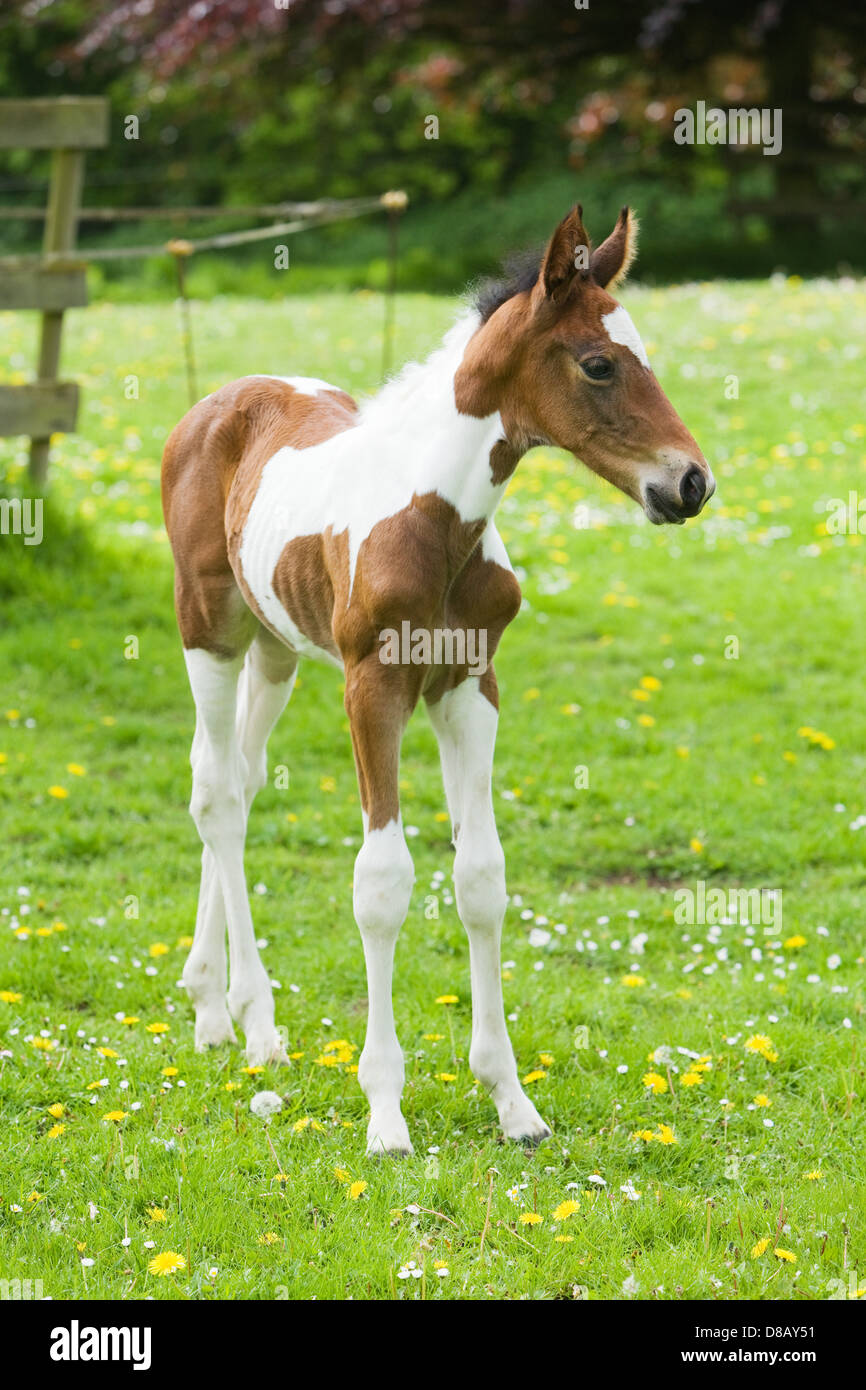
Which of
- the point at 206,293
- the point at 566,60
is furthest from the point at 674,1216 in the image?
the point at 566,60

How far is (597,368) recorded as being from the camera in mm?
3631

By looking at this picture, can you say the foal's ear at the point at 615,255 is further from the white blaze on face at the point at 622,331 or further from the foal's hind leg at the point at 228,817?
the foal's hind leg at the point at 228,817

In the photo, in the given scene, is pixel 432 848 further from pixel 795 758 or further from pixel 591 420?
pixel 591 420

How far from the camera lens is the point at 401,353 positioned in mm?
13945

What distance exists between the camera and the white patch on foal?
12.9 ft

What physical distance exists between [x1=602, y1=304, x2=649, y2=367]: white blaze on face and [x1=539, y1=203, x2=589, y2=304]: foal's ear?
5.1 inches

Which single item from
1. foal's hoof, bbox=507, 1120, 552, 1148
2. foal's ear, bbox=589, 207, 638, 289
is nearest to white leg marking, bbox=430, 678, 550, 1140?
foal's hoof, bbox=507, 1120, 552, 1148

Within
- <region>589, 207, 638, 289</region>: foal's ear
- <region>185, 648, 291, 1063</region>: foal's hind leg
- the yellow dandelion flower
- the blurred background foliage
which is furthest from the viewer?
the blurred background foliage

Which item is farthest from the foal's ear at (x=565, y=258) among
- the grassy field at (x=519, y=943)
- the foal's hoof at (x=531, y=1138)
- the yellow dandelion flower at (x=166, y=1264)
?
the yellow dandelion flower at (x=166, y=1264)

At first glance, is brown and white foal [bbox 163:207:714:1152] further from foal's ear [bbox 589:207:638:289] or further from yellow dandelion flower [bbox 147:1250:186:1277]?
yellow dandelion flower [bbox 147:1250:186:1277]

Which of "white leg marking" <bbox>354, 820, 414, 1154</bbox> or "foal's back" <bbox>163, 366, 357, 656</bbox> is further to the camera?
"foal's back" <bbox>163, 366, 357, 656</bbox>

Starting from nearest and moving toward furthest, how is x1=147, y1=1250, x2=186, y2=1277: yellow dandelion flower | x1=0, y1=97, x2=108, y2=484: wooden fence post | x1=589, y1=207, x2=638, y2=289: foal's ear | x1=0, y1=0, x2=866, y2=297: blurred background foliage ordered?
x1=147, y1=1250, x2=186, y2=1277: yellow dandelion flower
x1=589, y1=207, x2=638, y2=289: foal's ear
x1=0, y1=97, x2=108, y2=484: wooden fence post
x1=0, y1=0, x2=866, y2=297: blurred background foliage

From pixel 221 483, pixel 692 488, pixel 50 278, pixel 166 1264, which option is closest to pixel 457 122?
pixel 50 278

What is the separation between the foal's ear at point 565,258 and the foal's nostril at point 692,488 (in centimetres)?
57
